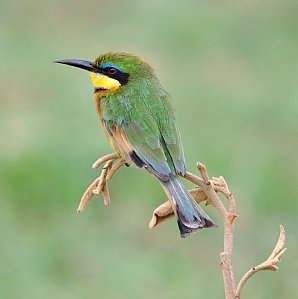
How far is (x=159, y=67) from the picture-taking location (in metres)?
8.12

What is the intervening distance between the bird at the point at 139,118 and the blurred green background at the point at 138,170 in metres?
2.04

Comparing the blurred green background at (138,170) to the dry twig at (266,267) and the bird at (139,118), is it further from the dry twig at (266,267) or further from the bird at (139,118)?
the dry twig at (266,267)

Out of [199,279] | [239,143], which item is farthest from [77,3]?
[199,279]

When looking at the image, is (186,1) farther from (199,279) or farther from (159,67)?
(199,279)

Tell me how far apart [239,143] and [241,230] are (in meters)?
1.18

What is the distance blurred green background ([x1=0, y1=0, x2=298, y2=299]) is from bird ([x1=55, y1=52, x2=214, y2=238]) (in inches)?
80.3

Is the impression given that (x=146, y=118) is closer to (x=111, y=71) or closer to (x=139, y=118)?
(x=139, y=118)

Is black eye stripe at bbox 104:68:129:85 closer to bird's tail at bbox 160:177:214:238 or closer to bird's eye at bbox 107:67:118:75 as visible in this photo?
bird's eye at bbox 107:67:118:75

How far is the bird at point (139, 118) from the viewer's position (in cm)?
255

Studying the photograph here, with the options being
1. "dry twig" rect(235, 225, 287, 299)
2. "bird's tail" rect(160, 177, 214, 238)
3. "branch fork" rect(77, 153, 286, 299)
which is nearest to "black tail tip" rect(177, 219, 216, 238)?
"bird's tail" rect(160, 177, 214, 238)

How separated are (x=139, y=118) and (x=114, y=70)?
183 millimetres

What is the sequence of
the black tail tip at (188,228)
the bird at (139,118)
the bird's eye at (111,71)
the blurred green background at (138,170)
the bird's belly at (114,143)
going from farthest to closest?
the blurred green background at (138,170) < the bird's eye at (111,71) < the bird's belly at (114,143) < the bird at (139,118) < the black tail tip at (188,228)

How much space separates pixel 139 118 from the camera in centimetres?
283

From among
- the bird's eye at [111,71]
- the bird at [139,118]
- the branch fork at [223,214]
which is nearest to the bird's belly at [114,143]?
the bird at [139,118]
